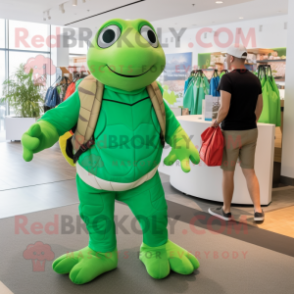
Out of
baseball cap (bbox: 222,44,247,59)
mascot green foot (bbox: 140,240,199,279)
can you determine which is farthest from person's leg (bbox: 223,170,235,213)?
mascot green foot (bbox: 140,240,199,279)

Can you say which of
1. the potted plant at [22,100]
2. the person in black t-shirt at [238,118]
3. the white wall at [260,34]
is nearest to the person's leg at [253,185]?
the person in black t-shirt at [238,118]

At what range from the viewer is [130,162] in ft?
6.89

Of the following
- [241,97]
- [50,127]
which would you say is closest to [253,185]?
[241,97]

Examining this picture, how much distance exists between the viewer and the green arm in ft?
6.27

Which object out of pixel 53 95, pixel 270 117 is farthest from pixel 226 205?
pixel 53 95

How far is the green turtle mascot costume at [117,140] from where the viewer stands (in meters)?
2.01

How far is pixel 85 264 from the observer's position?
7.35 feet

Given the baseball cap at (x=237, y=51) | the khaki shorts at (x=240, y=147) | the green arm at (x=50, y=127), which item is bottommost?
the khaki shorts at (x=240, y=147)

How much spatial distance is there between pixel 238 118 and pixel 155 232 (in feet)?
4.72

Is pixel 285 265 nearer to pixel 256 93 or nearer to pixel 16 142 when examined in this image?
pixel 256 93

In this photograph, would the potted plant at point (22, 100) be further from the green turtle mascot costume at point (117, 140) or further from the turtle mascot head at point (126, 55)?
the turtle mascot head at point (126, 55)

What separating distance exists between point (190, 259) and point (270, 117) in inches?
102
